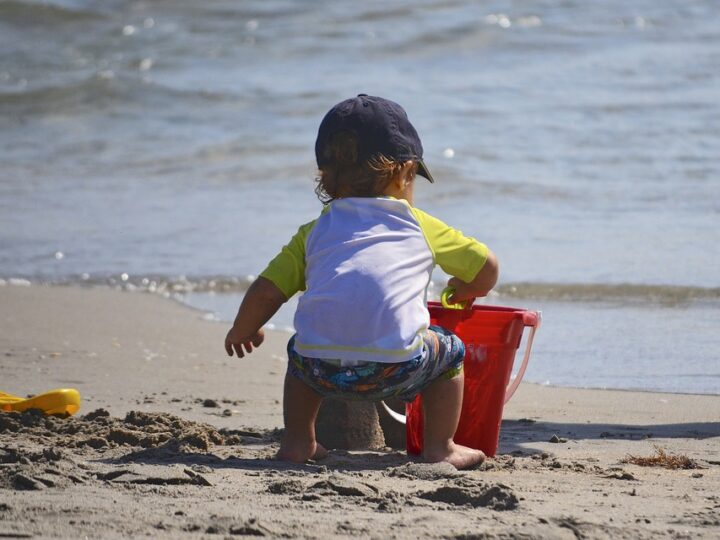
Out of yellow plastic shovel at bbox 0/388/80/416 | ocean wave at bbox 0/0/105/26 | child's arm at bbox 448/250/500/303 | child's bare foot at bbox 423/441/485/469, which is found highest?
ocean wave at bbox 0/0/105/26

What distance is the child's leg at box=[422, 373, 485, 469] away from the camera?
10.7ft

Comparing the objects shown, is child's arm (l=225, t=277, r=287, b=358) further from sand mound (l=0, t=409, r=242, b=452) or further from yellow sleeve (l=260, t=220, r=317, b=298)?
sand mound (l=0, t=409, r=242, b=452)

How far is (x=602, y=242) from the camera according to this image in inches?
303

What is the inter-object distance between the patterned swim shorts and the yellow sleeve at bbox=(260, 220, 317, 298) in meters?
0.17

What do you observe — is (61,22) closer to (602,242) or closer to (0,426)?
(602,242)

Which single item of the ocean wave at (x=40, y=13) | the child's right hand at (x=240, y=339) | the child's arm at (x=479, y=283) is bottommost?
the child's right hand at (x=240, y=339)

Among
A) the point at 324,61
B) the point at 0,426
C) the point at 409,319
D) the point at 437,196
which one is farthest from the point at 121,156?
the point at 409,319

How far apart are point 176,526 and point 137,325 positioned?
3.61 m

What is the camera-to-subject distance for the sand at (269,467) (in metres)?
2.53

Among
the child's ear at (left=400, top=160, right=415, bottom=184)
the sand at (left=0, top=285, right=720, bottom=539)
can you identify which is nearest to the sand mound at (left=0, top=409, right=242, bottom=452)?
the sand at (left=0, top=285, right=720, bottom=539)

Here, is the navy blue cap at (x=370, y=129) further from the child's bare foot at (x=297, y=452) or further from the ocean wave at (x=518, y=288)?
the ocean wave at (x=518, y=288)

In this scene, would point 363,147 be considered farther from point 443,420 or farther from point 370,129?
point 443,420

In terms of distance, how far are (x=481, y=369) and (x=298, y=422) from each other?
60cm

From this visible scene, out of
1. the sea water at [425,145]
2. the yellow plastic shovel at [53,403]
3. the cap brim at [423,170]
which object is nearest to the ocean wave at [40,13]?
the sea water at [425,145]
